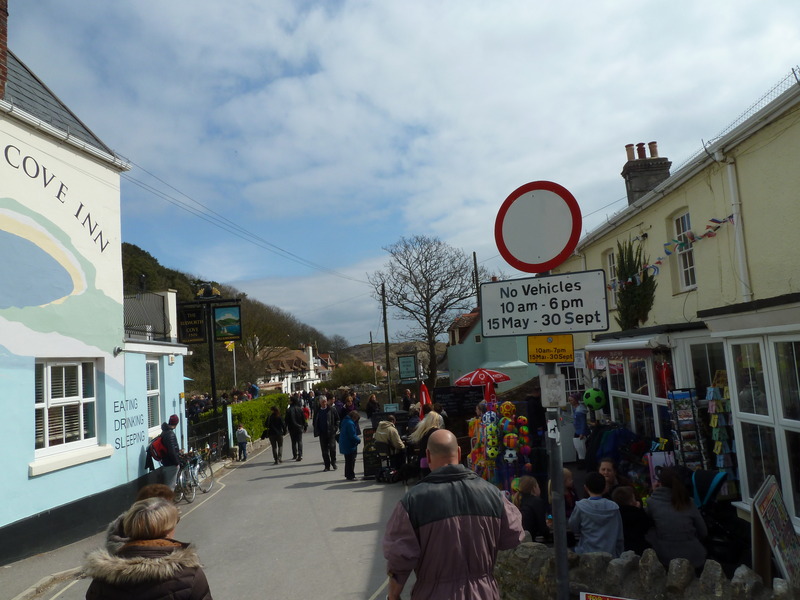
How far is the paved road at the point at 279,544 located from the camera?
20.7 ft

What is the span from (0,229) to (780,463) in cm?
996

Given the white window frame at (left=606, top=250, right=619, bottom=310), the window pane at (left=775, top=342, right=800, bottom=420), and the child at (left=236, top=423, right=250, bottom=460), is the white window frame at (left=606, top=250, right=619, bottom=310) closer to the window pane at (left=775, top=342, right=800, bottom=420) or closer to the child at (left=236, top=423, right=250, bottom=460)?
the window pane at (left=775, top=342, right=800, bottom=420)

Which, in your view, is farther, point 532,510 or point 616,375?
point 616,375

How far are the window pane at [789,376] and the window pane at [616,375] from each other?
239 inches

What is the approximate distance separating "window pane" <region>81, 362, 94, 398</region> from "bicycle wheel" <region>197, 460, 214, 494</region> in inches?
134

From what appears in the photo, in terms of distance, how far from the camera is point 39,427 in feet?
27.0

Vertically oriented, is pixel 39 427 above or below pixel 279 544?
above

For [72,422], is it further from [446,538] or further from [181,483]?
[446,538]

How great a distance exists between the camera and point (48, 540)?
7930 mm

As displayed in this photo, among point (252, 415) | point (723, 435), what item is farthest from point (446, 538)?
point (252, 415)

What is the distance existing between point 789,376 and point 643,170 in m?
9.41

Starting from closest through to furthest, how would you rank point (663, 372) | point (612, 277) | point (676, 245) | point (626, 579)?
point (626, 579) < point (676, 245) < point (663, 372) < point (612, 277)

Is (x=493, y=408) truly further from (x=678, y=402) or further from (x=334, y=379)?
(x=334, y=379)

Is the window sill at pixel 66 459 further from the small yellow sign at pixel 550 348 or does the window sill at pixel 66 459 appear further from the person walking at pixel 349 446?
the small yellow sign at pixel 550 348
